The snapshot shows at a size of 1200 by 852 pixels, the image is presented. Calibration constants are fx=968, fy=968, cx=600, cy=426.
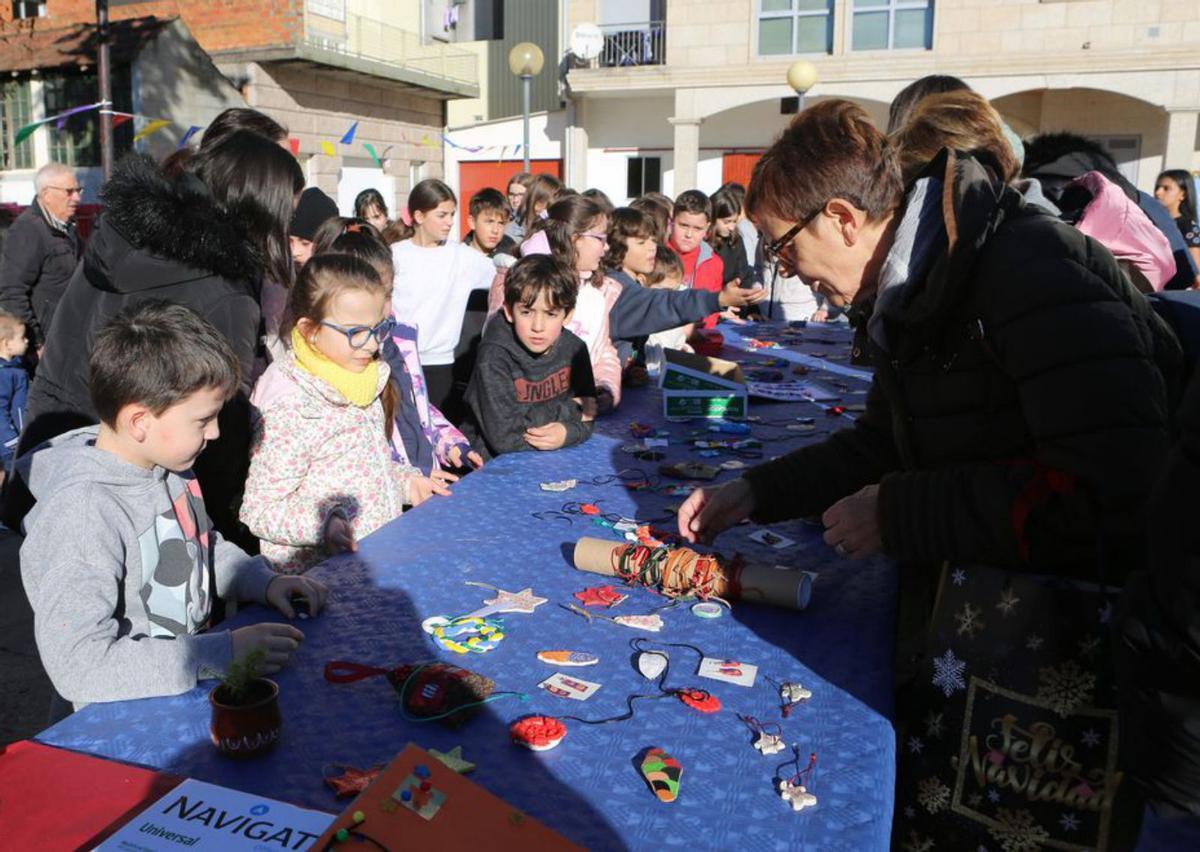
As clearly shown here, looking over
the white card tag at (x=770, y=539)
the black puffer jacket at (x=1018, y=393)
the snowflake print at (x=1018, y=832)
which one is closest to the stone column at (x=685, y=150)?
the white card tag at (x=770, y=539)

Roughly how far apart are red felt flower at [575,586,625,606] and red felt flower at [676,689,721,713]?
Result: 38 centimetres

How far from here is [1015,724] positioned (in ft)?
4.75

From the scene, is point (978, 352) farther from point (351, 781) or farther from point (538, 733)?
point (351, 781)

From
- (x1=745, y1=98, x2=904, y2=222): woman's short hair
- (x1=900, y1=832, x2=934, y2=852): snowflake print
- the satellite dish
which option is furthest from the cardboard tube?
the satellite dish

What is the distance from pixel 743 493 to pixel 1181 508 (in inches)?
42.2

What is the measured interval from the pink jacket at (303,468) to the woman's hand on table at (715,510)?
0.91 m

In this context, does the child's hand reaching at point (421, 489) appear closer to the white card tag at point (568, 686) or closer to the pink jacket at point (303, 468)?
the pink jacket at point (303, 468)

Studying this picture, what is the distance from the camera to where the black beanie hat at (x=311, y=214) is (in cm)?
378

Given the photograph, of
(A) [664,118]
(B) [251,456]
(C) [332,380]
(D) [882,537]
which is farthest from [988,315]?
(A) [664,118]

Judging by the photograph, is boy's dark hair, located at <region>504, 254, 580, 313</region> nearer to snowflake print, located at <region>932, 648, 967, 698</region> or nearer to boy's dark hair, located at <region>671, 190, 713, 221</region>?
snowflake print, located at <region>932, 648, 967, 698</region>

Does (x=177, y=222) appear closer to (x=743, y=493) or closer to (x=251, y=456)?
(x=251, y=456)

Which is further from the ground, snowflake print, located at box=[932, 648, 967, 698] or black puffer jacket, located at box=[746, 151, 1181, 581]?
black puffer jacket, located at box=[746, 151, 1181, 581]

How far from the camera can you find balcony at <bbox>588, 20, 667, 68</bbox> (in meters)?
19.6

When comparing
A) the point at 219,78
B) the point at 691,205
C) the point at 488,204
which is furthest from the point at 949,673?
the point at 219,78
